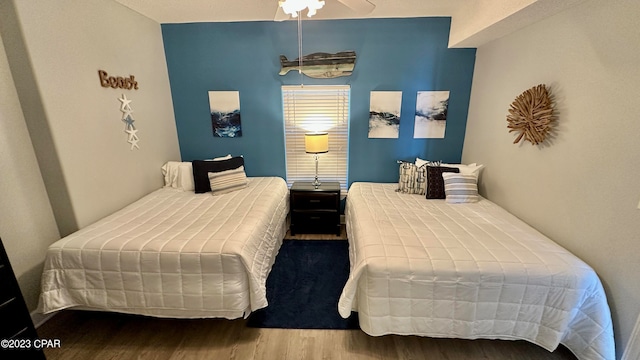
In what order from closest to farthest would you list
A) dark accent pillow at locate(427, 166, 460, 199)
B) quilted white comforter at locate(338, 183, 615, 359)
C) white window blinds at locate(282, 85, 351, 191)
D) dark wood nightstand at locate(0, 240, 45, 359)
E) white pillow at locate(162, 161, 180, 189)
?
dark wood nightstand at locate(0, 240, 45, 359)
quilted white comforter at locate(338, 183, 615, 359)
dark accent pillow at locate(427, 166, 460, 199)
white pillow at locate(162, 161, 180, 189)
white window blinds at locate(282, 85, 351, 191)

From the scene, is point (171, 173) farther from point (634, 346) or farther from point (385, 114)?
point (634, 346)

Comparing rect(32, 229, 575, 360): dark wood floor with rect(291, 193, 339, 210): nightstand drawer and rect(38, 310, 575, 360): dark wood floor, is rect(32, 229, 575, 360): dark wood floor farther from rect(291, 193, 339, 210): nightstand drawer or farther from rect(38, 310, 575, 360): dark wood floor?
rect(291, 193, 339, 210): nightstand drawer

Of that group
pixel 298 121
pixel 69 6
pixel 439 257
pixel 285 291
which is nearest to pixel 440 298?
pixel 439 257

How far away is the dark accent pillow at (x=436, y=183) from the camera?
267 cm

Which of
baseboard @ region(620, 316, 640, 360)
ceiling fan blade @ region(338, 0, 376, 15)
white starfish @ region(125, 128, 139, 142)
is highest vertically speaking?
ceiling fan blade @ region(338, 0, 376, 15)

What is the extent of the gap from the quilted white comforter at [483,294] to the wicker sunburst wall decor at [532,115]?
33.4 inches

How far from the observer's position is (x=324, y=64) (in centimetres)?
299

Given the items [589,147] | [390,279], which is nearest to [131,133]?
[390,279]

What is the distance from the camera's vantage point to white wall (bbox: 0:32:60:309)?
5.61ft

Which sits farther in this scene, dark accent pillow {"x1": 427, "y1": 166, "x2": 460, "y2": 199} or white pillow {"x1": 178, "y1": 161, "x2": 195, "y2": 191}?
white pillow {"x1": 178, "y1": 161, "x2": 195, "y2": 191}

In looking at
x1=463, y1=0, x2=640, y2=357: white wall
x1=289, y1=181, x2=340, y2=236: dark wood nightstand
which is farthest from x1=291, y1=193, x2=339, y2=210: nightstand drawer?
x1=463, y1=0, x2=640, y2=357: white wall

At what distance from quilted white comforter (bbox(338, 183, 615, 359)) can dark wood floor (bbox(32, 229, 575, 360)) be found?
187 mm

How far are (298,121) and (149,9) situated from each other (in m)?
1.85

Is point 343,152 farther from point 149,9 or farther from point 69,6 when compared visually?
point 69,6
